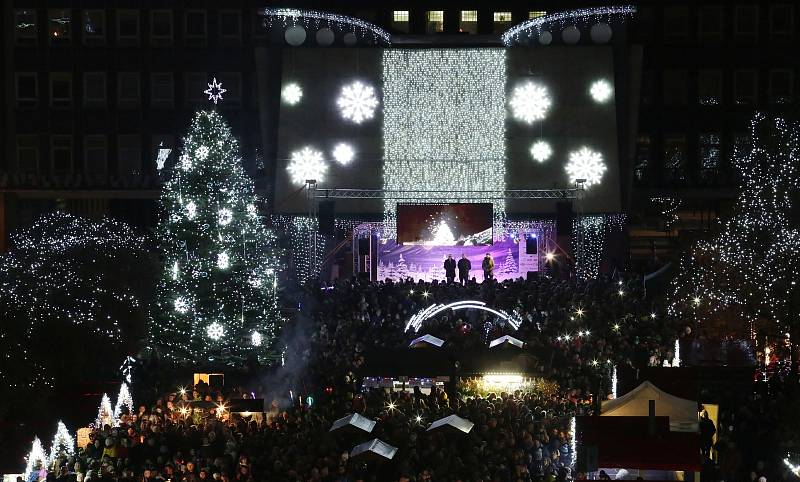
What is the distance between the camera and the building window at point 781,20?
208 feet

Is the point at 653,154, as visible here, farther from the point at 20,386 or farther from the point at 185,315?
the point at 20,386

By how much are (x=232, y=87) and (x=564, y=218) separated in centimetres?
2244

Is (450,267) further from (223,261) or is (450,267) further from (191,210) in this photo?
(191,210)

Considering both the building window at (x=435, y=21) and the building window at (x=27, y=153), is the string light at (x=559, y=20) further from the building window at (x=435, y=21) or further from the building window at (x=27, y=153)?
the building window at (x=27, y=153)

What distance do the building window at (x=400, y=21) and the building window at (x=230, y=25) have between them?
24.6 ft

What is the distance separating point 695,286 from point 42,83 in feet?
112

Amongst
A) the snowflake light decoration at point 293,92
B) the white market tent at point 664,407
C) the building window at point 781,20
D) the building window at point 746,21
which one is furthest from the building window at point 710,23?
the white market tent at point 664,407

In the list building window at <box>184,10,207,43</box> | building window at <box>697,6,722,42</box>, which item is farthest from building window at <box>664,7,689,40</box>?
building window at <box>184,10,207,43</box>

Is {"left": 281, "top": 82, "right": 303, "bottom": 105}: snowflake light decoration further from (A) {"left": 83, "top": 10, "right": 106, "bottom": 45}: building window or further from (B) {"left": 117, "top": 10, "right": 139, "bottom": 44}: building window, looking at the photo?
(A) {"left": 83, "top": 10, "right": 106, "bottom": 45}: building window

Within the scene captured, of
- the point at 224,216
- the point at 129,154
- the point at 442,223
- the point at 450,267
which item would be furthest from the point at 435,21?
the point at 224,216

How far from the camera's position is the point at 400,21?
219 ft

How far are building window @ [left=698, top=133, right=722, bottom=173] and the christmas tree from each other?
91.2ft

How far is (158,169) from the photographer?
204 ft

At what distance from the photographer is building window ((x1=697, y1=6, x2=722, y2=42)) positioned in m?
63.9
